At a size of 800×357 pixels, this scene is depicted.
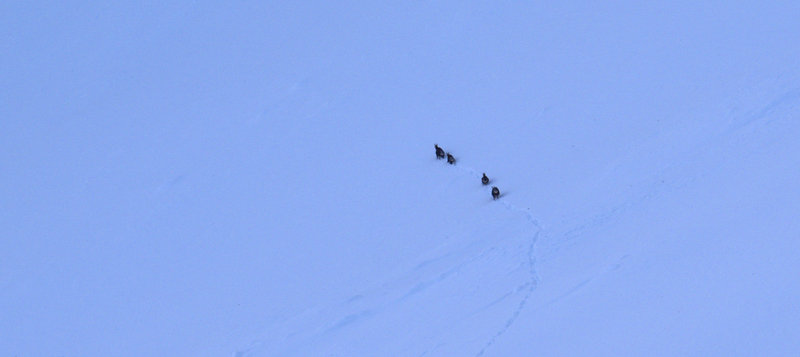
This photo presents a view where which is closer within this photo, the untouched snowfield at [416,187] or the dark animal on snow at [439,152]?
the untouched snowfield at [416,187]

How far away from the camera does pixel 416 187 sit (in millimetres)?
16328

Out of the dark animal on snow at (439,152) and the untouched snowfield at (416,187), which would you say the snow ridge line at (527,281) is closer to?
the untouched snowfield at (416,187)

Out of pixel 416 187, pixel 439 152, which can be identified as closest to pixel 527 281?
pixel 416 187

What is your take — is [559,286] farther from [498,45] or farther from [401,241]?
[498,45]

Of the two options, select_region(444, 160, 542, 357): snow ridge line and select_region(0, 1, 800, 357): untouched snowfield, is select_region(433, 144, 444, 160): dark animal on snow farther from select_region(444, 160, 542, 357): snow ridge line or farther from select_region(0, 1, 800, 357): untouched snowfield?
→ select_region(444, 160, 542, 357): snow ridge line

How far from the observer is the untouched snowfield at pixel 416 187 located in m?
11.9

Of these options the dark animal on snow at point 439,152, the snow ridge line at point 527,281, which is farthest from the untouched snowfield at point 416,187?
the dark animal on snow at point 439,152

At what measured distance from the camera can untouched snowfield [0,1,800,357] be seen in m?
11.9

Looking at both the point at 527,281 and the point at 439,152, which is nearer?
the point at 527,281

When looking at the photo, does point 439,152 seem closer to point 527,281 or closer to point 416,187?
point 416,187

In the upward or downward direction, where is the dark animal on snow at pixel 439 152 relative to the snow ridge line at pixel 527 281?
upward

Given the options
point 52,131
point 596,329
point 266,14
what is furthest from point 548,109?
point 52,131

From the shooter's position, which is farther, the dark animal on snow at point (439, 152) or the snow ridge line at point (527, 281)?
the dark animal on snow at point (439, 152)

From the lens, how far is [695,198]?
43.3 ft
